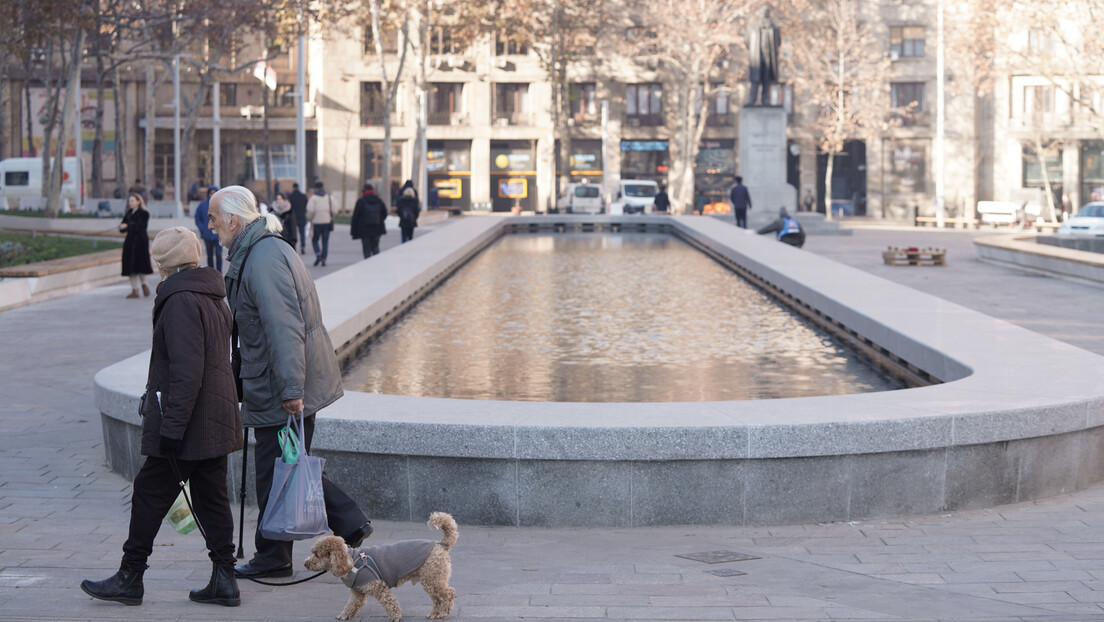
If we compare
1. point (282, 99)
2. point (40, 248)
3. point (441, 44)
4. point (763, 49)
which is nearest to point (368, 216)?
point (40, 248)

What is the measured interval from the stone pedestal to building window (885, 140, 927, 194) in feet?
86.3

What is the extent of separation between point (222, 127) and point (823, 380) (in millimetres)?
60622

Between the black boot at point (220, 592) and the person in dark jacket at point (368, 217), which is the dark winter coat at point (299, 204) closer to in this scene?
the person in dark jacket at point (368, 217)

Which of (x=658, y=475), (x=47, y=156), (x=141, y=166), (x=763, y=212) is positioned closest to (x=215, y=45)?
(x=47, y=156)

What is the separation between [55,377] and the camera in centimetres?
1288

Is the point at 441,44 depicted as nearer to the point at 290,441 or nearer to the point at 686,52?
the point at 686,52

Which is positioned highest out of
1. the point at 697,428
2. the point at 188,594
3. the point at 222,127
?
the point at 222,127

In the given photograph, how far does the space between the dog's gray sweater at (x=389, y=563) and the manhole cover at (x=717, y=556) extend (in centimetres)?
151

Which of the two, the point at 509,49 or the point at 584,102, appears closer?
the point at 509,49

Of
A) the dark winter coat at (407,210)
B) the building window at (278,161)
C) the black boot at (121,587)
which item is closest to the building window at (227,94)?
the building window at (278,161)

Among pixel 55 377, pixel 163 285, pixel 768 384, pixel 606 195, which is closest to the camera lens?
pixel 163 285

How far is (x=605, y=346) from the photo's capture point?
13.1m

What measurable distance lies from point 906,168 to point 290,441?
214ft

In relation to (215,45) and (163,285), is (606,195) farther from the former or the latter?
(163,285)
